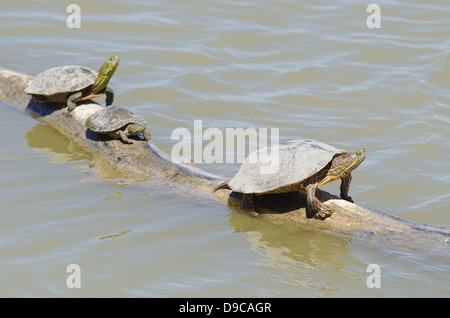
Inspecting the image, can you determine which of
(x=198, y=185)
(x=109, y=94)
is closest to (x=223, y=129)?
(x=109, y=94)

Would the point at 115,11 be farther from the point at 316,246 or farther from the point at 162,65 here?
the point at 316,246

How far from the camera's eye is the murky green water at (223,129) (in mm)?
4531

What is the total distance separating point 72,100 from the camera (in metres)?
6.69

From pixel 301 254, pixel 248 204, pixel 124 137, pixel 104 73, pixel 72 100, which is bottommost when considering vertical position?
pixel 301 254

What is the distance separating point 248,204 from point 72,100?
2743mm

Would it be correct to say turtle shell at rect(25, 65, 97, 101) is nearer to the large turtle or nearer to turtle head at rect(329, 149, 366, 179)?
the large turtle

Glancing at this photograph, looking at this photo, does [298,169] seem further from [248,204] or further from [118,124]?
[118,124]

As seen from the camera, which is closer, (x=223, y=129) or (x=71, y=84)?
(x=71, y=84)

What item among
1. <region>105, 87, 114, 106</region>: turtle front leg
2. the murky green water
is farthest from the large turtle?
<region>105, 87, 114, 106</region>: turtle front leg

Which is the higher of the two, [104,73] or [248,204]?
[104,73]

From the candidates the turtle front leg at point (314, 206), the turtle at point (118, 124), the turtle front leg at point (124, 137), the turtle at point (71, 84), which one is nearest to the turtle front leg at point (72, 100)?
the turtle at point (71, 84)

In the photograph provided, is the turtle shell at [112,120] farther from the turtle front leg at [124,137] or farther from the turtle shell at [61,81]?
the turtle shell at [61,81]

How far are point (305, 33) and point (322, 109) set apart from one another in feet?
8.81

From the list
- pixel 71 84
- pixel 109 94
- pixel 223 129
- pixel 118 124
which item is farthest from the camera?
pixel 223 129
